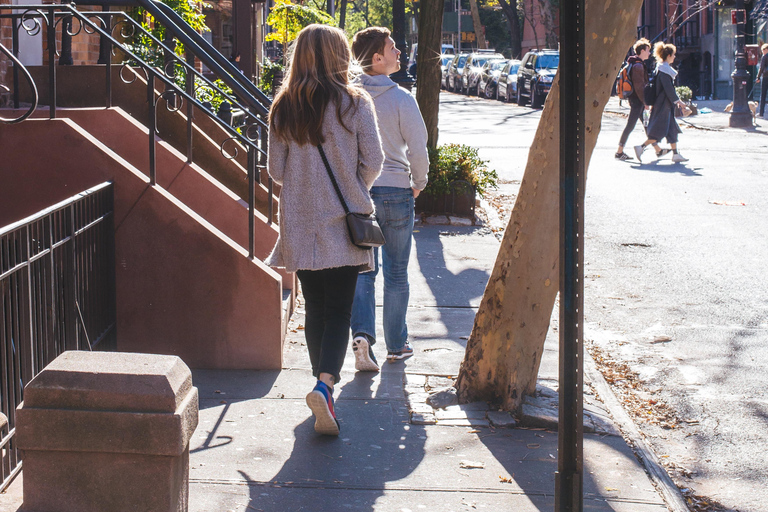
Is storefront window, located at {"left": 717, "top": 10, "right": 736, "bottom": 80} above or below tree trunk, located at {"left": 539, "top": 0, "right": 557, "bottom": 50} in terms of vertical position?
below

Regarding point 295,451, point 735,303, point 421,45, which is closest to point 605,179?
point 421,45

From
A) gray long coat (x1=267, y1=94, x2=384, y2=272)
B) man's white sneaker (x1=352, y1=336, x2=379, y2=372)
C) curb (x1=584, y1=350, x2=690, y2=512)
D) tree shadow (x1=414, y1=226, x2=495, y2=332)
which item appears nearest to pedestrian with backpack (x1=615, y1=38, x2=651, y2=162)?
tree shadow (x1=414, y1=226, x2=495, y2=332)

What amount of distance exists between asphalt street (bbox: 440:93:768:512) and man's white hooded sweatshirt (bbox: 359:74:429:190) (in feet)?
6.15

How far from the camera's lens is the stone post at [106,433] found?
9.82 ft

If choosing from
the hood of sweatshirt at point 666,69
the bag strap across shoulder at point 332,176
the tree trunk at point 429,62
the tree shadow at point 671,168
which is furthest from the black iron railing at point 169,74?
the hood of sweatshirt at point 666,69

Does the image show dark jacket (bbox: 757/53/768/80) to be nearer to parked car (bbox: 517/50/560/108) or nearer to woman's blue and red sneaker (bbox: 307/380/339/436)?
parked car (bbox: 517/50/560/108)

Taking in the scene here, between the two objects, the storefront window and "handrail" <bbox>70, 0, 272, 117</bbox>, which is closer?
"handrail" <bbox>70, 0, 272, 117</bbox>

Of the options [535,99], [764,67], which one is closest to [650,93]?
[764,67]

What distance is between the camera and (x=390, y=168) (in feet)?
17.4

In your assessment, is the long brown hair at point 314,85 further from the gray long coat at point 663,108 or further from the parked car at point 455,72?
the parked car at point 455,72

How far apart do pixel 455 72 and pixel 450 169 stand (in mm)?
36684

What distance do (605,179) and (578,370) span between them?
475 inches

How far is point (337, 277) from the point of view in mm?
4488

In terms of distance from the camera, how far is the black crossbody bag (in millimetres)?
4312
